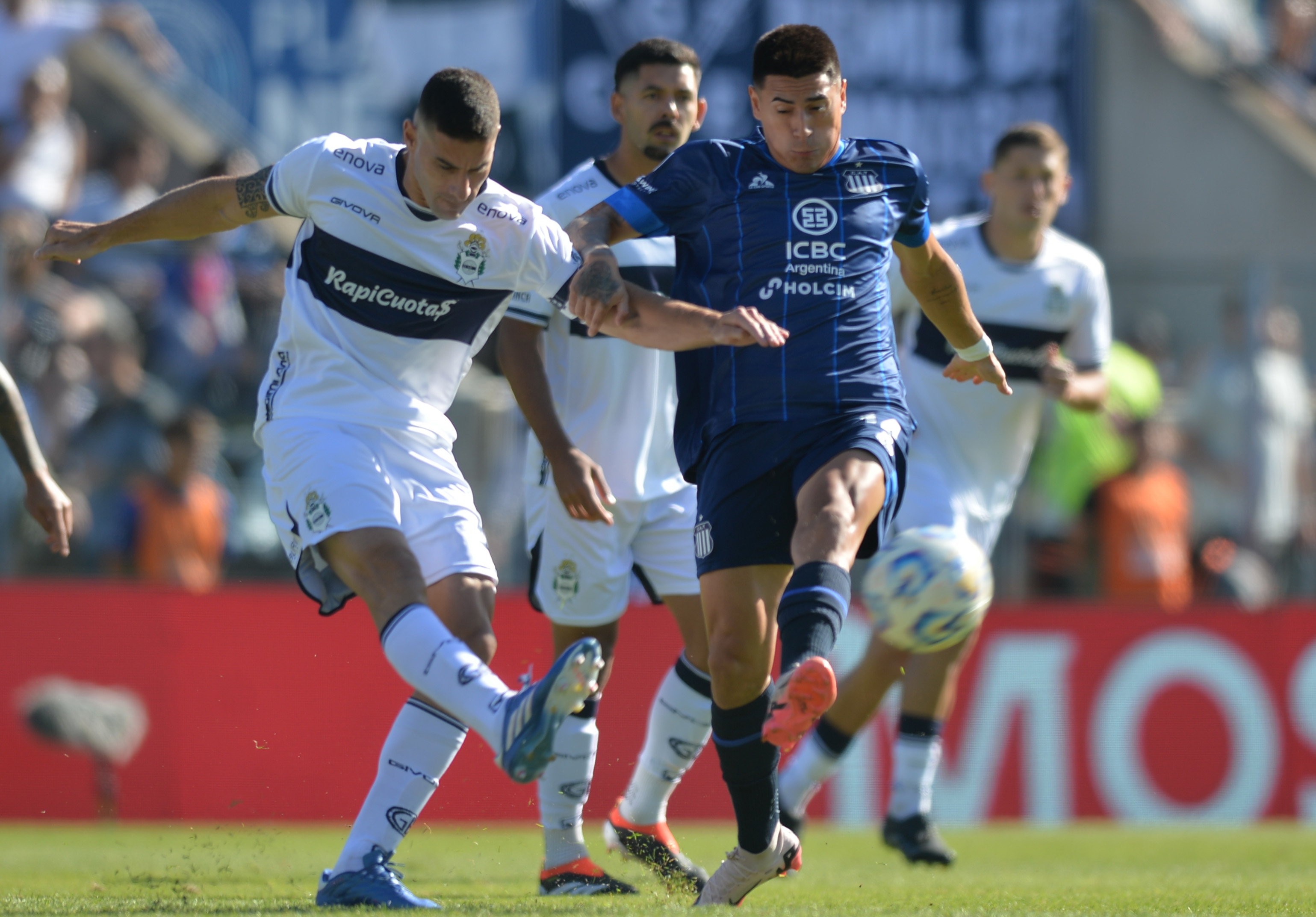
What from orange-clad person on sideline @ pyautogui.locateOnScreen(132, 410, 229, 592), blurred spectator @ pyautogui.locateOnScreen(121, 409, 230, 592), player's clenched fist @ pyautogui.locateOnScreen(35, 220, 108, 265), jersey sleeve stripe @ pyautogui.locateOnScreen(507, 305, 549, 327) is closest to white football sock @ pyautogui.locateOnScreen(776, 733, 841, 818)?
jersey sleeve stripe @ pyautogui.locateOnScreen(507, 305, 549, 327)

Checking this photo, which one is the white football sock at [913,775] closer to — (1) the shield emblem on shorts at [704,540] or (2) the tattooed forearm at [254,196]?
(1) the shield emblem on shorts at [704,540]

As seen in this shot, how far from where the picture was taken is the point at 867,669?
25.1 ft

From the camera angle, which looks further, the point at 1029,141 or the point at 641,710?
the point at 641,710

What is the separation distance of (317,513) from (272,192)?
109 centimetres

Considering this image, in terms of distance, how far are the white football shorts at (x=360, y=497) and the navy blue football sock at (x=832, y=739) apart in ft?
9.04

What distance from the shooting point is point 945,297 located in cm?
574

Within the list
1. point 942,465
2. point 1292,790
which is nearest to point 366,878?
point 942,465

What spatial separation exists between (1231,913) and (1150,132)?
10718mm

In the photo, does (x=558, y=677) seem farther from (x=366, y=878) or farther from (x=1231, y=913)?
(x=1231, y=913)

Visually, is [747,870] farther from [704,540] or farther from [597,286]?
[597,286]

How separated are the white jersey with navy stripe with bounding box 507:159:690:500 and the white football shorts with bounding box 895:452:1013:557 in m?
1.53

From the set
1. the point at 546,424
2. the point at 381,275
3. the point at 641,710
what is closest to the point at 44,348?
the point at 641,710

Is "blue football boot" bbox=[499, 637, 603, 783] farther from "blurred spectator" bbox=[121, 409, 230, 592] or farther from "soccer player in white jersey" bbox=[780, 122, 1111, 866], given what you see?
"blurred spectator" bbox=[121, 409, 230, 592]

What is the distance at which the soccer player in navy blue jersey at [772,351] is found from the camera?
5125 millimetres
